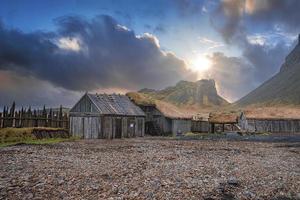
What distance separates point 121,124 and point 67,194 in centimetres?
3870

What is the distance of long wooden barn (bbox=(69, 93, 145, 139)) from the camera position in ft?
151

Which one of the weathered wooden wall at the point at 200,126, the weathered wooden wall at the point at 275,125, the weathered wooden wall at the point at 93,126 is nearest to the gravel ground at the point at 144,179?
the weathered wooden wall at the point at 93,126

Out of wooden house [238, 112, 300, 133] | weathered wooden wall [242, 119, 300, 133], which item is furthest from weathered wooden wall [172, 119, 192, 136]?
weathered wooden wall [242, 119, 300, 133]

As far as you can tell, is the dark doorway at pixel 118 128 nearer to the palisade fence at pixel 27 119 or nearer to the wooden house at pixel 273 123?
the palisade fence at pixel 27 119

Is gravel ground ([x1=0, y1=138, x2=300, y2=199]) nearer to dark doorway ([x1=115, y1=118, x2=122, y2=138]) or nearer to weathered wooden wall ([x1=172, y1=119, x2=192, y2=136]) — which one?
dark doorway ([x1=115, y1=118, x2=122, y2=138])

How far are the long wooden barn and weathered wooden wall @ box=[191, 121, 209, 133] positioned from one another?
22.9m

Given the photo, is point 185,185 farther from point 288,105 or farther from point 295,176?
point 288,105

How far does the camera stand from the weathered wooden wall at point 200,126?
234ft

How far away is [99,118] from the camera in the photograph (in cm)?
4609

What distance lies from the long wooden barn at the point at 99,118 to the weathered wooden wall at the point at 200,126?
2295 cm

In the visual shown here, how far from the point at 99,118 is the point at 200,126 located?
32560mm

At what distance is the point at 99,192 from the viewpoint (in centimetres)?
1166

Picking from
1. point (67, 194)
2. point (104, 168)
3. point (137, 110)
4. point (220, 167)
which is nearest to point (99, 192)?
point (67, 194)

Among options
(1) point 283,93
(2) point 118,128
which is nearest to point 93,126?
(2) point 118,128
